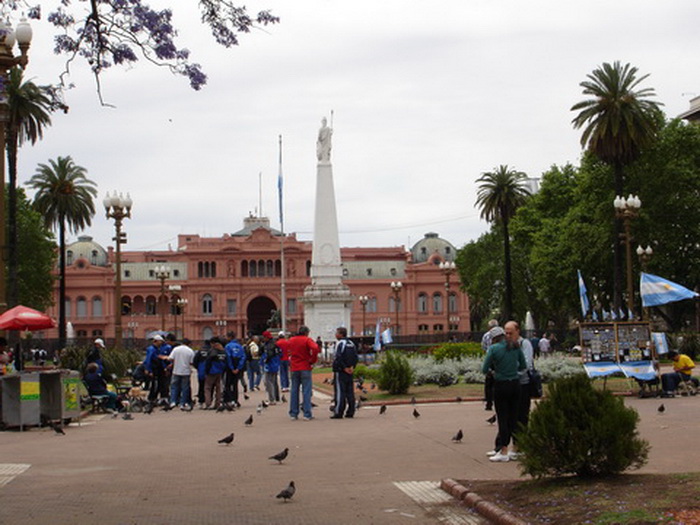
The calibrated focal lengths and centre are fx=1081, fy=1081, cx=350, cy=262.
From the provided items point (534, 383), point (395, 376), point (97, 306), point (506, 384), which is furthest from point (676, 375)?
point (97, 306)

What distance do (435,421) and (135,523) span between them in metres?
9.94

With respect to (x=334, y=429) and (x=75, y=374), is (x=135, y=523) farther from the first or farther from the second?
(x=75, y=374)

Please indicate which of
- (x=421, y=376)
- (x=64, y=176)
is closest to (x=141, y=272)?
(x=64, y=176)

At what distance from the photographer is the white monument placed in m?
58.9

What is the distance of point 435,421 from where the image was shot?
733 inches

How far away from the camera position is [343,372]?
1967cm

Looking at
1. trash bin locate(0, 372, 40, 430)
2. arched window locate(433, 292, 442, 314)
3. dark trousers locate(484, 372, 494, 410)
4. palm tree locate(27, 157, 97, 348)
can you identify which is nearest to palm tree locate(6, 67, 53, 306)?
palm tree locate(27, 157, 97, 348)

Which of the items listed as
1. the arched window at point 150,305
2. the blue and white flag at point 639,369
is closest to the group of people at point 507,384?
the blue and white flag at point 639,369

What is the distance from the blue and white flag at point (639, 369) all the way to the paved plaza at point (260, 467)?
→ 2.77 meters

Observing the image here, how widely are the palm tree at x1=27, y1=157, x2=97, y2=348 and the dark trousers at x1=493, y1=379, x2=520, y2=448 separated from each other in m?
50.9

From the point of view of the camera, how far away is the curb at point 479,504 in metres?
8.61

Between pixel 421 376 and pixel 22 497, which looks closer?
pixel 22 497

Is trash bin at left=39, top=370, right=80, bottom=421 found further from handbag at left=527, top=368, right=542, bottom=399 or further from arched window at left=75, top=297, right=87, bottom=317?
arched window at left=75, top=297, right=87, bottom=317

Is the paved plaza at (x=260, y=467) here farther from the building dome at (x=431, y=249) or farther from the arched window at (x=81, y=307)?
the building dome at (x=431, y=249)
